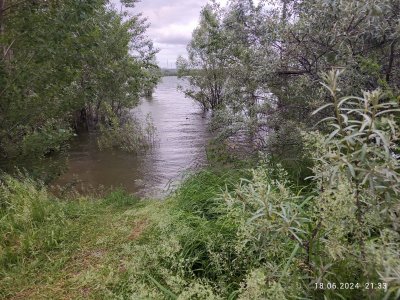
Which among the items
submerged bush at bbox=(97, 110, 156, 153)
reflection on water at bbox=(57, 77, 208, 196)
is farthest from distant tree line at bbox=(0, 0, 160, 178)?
submerged bush at bbox=(97, 110, 156, 153)

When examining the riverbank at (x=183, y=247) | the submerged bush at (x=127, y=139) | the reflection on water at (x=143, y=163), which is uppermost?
the riverbank at (x=183, y=247)

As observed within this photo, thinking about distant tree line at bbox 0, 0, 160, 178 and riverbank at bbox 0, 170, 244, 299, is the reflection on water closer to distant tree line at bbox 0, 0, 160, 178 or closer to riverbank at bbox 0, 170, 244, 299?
riverbank at bbox 0, 170, 244, 299

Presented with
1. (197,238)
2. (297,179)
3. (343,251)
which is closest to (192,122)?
(297,179)

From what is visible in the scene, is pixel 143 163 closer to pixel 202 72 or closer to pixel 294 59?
pixel 294 59

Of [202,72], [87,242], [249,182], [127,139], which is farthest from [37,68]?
[202,72]

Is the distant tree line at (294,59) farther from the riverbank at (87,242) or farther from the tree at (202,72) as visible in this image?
the tree at (202,72)

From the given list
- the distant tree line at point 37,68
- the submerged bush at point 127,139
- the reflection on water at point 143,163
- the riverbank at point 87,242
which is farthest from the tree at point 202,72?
the riverbank at point 87,242

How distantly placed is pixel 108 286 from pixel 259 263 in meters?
1.27

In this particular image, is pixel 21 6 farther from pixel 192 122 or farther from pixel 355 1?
pixel 192 122

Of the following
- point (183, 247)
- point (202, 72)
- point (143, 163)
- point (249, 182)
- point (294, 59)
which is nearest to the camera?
point (249, 182)

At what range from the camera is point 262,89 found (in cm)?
581

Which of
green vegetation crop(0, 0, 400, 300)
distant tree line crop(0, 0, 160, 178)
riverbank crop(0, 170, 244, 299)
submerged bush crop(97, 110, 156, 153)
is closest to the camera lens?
green vegetation crop(0, 0, 400, 300)

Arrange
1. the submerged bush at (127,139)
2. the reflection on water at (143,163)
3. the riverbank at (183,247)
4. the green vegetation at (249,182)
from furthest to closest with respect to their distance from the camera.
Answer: the submerged bush at (127,139), the reflection on water at (143,163), the riverbank at (183,247), the green vegetation at (249,182)

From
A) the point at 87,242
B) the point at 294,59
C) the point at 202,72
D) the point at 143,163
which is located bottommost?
the point at 143,163
